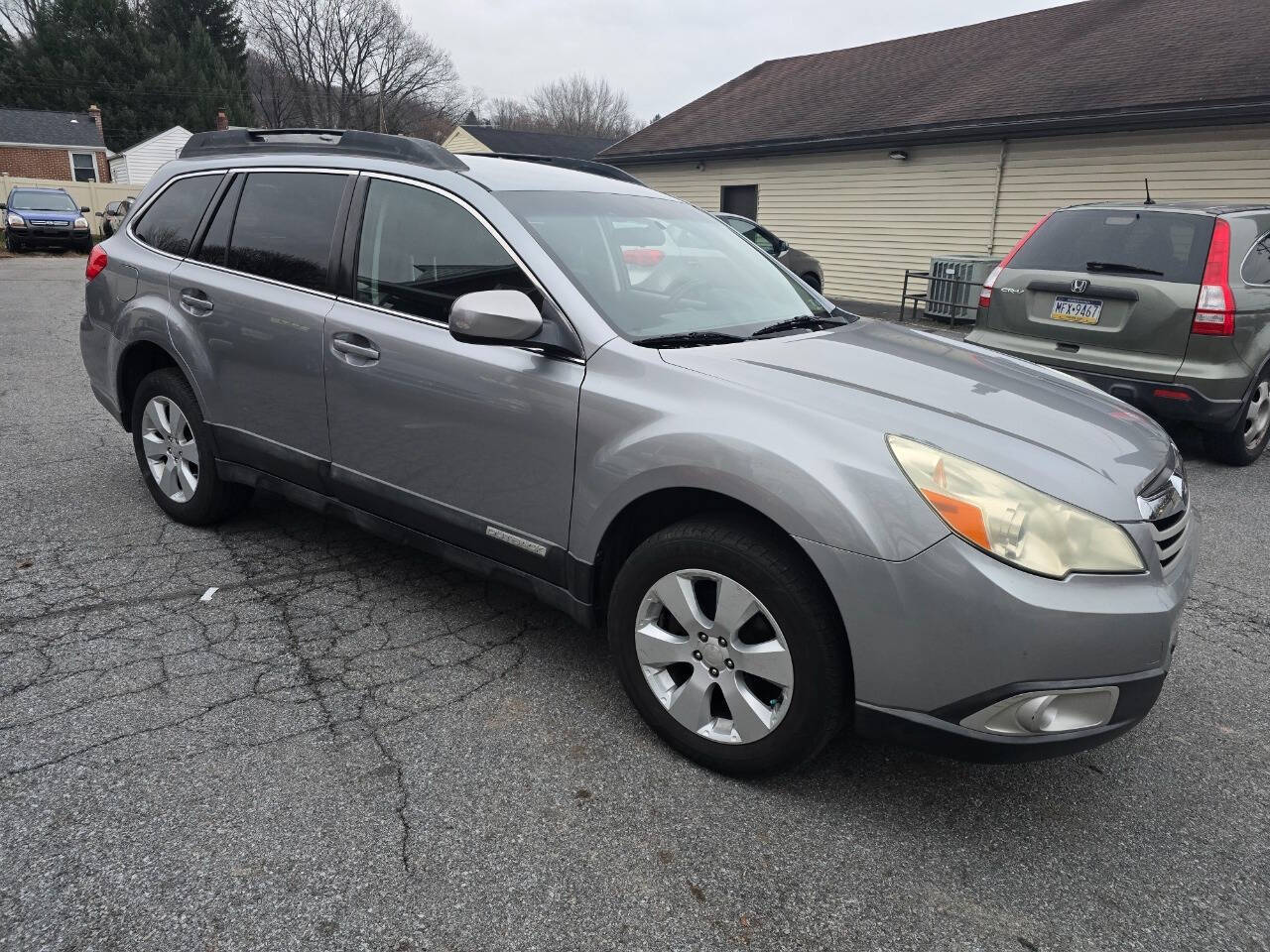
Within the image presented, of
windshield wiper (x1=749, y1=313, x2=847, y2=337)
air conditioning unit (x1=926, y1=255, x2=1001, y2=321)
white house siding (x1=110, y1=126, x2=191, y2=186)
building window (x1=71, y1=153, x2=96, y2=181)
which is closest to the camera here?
windshield wiper (x1=749, y1=313, x2=847, y2=337)

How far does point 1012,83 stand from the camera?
50.5 feet

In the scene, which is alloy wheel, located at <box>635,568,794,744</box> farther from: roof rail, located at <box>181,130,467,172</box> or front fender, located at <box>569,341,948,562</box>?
roof rail, located at <box>181,130,467,172</box>

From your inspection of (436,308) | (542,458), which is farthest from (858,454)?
(436,308)

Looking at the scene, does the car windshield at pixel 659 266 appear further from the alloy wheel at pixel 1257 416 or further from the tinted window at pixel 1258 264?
the alloy wheel at pixel 1257 416

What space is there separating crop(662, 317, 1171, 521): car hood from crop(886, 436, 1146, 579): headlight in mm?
47

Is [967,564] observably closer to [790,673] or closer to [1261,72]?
[790,673]

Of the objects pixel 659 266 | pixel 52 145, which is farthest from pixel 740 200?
pixel 52 145

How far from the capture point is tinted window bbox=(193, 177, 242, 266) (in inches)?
152

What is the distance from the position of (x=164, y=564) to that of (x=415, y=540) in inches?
55.0

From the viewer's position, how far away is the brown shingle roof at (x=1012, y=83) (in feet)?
41.5

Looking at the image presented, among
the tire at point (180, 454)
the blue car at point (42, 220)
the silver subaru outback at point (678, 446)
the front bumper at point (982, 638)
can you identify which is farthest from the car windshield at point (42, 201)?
the front bumper at point (982, 638)

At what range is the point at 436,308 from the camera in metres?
3.07

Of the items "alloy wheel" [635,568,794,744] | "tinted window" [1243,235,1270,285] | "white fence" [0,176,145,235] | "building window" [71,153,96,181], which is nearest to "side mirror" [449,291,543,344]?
"alloy wheel" [635,568,794,744]

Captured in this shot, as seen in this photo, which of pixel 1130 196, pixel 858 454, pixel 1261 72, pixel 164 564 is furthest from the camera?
pixel 1130 196
